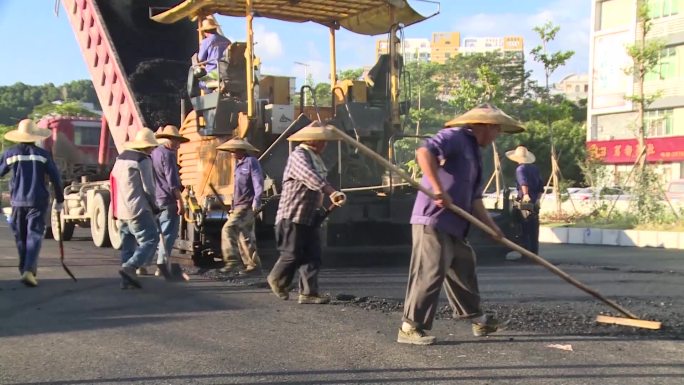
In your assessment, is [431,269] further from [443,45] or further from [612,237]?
[443,45]

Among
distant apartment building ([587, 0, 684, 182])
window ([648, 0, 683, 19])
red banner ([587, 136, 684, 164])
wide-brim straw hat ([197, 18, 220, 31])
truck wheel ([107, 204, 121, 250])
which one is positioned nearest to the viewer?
wide-brim straw hat ([197, 18, 220, 31])

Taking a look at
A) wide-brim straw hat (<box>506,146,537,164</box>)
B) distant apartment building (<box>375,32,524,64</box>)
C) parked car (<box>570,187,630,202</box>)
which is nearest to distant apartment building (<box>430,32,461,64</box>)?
distant apartment building (<box>375,32,524,64</box>)

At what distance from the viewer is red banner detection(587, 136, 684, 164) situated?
1484 inches

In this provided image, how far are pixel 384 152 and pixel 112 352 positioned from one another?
5.59 metres

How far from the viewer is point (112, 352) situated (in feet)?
14.8

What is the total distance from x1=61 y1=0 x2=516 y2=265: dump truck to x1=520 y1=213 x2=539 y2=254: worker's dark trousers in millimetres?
1858

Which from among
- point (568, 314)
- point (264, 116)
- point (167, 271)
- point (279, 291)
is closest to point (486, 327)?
point (568, 314)

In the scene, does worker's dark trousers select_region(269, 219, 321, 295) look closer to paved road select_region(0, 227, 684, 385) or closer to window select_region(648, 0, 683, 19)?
paved road select_region(0, 227, 684, 385)

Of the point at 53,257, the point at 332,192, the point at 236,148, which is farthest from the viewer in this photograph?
the point at 53,257

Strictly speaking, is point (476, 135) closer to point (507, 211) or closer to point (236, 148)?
point (236, 148)

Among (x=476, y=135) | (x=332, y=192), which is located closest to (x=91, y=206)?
(x=332, y=192)

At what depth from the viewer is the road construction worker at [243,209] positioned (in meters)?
7.86

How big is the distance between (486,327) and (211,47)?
5.36 meters

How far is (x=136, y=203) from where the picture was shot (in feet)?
23.8
